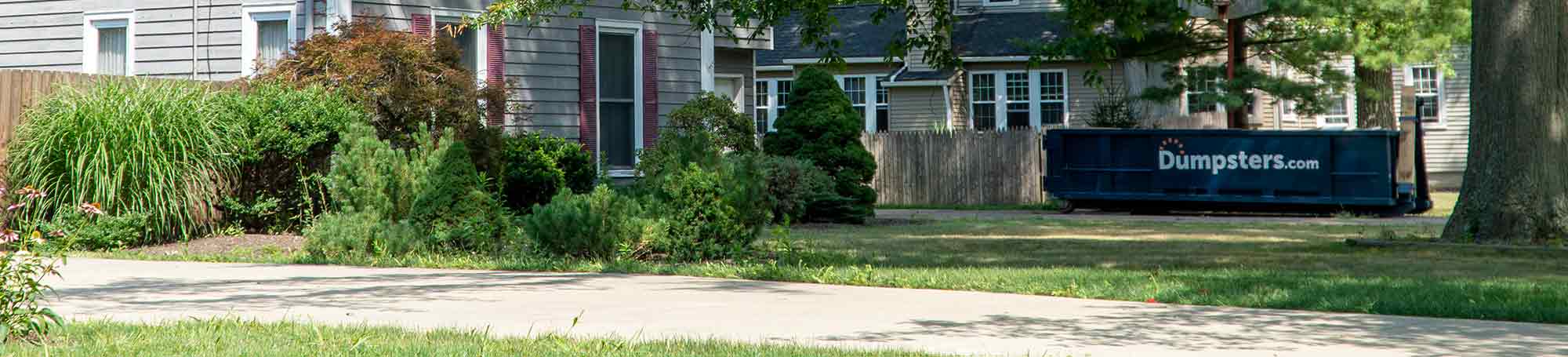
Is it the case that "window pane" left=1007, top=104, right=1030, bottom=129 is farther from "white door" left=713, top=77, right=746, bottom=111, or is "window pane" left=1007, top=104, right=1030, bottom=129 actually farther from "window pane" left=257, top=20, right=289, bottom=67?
"window pane" left=257, top=20, right=289, bottom=67

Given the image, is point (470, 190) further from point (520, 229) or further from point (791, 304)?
point (791, 304)

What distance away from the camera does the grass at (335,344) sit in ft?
23.3

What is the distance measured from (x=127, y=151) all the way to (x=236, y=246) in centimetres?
129

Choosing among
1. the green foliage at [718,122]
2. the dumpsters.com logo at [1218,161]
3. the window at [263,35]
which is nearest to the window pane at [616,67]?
the green foliage at [718,122]

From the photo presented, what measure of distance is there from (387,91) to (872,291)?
7930 millimetres

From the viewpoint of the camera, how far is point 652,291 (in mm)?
10523

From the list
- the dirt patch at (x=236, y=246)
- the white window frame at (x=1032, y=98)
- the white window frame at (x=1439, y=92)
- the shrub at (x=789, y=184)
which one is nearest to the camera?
the dirt patch at (x=236, y=246)

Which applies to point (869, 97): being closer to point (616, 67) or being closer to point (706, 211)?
point (616, 67)

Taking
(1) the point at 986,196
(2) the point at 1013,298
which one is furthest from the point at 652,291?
(1) the point at 986,196

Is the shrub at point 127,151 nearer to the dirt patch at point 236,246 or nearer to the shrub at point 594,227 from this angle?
the dirt patch at point 236,246

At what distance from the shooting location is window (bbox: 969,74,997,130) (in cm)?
3691

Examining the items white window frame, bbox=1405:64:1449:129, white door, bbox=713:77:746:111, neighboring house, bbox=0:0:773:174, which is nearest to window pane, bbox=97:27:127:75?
neighboring house, bbox=0:0:773:174

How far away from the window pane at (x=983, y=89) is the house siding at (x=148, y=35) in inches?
822

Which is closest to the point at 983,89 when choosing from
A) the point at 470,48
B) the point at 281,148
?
the point at 470,48
